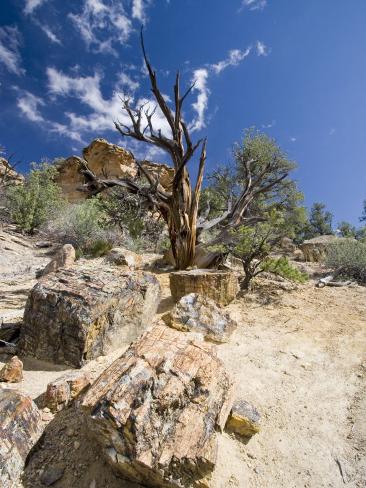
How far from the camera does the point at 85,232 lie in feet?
36.6

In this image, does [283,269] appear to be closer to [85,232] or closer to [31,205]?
[85,232]

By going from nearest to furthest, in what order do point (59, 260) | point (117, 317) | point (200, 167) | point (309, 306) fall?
point (117, 317)
point (309, 306)
point (59, 260)
point (200, 167)

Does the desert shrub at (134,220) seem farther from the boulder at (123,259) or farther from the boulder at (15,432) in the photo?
the boulder at (15,432)

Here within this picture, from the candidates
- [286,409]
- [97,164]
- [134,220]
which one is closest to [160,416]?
[286,409]

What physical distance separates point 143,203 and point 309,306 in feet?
16.3

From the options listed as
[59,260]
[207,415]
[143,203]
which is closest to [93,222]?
[143,203]

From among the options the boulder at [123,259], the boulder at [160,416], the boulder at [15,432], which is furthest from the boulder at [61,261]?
the boulder at [160,416]

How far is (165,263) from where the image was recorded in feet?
26.7

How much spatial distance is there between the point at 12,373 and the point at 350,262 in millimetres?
9222

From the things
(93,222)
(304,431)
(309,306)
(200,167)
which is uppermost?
(200,167)

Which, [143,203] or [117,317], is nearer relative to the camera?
[117,317]

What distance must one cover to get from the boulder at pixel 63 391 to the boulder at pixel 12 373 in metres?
0.47

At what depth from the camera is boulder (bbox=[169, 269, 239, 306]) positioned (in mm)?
5266

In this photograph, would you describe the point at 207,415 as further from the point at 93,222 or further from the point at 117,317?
the point at 93,222
